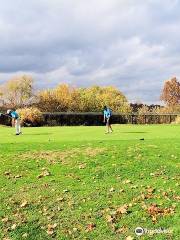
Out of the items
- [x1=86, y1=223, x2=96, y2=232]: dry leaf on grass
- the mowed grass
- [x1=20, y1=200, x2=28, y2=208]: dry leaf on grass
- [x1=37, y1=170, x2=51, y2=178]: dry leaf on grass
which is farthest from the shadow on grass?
[x1=37, y1=170, x2=51, y2=178]: dry leaf on grass

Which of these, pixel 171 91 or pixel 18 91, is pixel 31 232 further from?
pixel 171 91

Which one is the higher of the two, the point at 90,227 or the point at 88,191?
the point at 88,191

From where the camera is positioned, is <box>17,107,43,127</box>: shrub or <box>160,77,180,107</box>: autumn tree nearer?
<box>17,107,43,127</box>: shrub

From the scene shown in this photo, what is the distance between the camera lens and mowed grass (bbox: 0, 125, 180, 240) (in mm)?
14750

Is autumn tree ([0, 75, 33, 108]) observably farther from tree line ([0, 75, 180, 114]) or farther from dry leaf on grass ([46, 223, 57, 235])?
dry leaf on grass ([46, 223, 57, 235])

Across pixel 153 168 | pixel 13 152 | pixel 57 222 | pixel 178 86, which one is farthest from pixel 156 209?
pixel 178 86

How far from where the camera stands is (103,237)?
1421 centimetres

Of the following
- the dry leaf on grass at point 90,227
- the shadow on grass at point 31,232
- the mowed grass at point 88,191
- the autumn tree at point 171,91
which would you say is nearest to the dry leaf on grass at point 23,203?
the mowed grass at point 88,191

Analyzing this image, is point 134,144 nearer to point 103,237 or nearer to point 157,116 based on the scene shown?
point 103,237

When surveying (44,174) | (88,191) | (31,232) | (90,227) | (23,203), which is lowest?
(31,232)

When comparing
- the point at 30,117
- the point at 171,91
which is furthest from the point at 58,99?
the point at 171,91

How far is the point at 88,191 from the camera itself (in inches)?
687

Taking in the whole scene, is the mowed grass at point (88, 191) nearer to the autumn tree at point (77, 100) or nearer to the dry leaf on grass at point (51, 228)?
the dry leaf on grass at point (51, 228)

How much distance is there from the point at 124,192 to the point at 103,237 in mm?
3193
